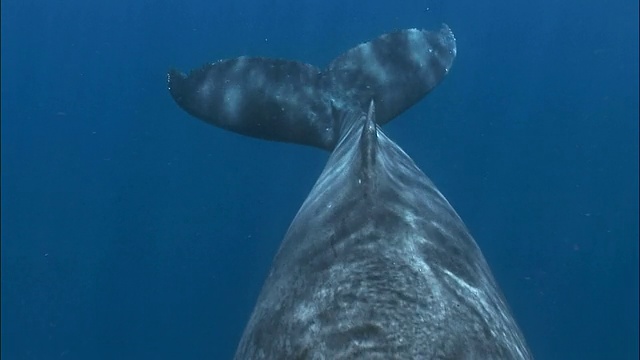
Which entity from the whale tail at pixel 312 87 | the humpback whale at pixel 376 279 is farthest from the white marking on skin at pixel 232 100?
the humpback whale at pixel 376 279

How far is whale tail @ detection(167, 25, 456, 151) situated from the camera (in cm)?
812

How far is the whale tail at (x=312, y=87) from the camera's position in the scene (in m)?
8.12

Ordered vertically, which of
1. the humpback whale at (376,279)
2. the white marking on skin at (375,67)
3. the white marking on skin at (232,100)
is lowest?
Result: the humpback whale at (376,279)

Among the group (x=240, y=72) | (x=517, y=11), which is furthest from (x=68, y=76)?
(x=240, y=72)

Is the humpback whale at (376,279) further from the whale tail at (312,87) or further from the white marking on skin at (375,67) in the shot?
the white marking on skin at (375,67)

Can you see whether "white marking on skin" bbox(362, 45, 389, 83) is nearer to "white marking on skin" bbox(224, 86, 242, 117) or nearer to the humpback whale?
"white marking on skin" bbox(224, 86, 242, 117)

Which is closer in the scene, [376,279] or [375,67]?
[376,279]

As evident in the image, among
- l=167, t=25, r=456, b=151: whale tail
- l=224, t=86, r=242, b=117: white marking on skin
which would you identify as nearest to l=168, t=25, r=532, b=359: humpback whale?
l=167, t=25, r=456, b=151: whale tail

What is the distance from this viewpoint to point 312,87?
8.32 metres

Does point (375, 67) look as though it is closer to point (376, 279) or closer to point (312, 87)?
point (312, 87)

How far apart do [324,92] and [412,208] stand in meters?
3.95

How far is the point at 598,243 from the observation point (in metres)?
21.5

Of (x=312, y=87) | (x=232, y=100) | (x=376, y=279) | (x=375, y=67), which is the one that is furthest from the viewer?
(x=375, y=67)

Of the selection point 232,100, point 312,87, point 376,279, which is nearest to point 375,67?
point 312,87
